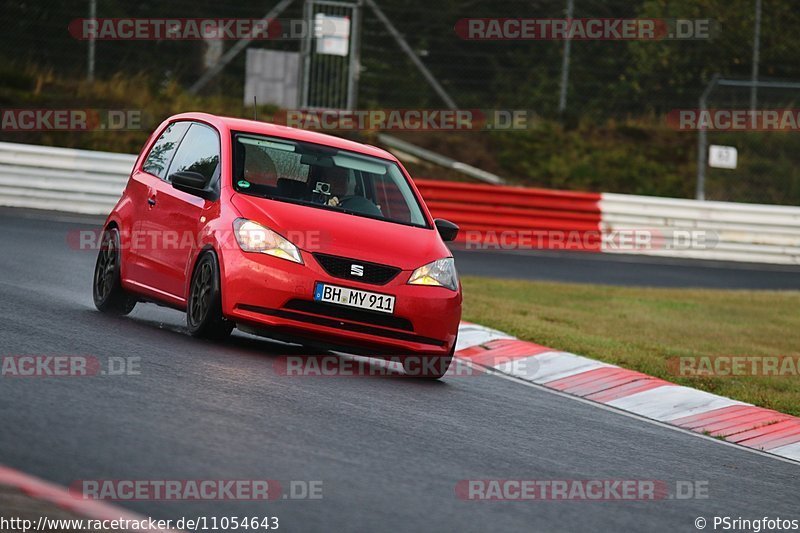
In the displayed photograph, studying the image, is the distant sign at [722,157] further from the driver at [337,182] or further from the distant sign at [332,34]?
the driver at [337,182]

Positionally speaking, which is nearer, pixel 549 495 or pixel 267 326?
pixel 549 495

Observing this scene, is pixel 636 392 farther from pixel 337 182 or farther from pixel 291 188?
pixel 291 188

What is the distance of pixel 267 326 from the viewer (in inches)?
380

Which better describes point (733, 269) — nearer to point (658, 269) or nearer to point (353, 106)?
point (658, 269)

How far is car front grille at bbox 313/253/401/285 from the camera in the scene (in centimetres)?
973

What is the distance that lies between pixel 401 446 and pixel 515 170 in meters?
22.9

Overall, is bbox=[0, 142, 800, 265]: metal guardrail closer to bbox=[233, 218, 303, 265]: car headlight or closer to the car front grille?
bbox=[233, 218, 303, 265]: car headlight

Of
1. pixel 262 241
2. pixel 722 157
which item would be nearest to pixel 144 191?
pixel 262 241

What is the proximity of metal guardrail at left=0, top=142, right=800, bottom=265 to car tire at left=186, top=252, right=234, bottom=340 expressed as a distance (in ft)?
42.9

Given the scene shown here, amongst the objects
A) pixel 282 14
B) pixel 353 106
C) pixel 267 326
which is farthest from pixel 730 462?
pixel 282 14

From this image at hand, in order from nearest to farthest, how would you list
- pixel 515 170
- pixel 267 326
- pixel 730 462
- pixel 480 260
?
pixel 730 462
pixel 267 326
pixel 480 260
pixel 515 170

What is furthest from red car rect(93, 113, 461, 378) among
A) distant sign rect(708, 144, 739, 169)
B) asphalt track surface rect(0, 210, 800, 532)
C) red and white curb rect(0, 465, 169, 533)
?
distant sign rect(708, 144, 739, 169)

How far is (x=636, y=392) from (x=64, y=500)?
6495mm

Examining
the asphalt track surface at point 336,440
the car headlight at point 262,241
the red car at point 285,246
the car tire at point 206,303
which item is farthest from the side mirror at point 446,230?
the car tire at point 206,303
